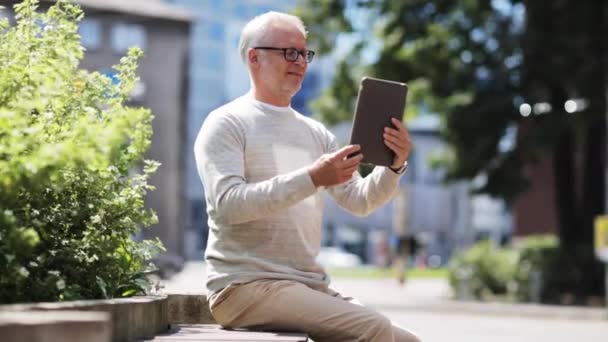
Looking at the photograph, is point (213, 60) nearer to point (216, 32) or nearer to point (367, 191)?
point (216, 32)

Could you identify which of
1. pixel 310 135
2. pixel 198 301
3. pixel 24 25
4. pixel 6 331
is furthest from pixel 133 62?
pixel 6 331

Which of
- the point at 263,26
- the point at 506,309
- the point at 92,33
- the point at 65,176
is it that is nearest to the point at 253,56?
the point at 263,26

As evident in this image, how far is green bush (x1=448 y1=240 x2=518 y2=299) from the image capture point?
26.2 metres

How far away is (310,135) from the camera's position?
4238mm

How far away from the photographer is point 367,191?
4.26m

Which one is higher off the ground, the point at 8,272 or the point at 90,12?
the point at 90,12

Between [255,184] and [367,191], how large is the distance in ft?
2.01

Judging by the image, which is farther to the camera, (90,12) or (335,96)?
(90,12)

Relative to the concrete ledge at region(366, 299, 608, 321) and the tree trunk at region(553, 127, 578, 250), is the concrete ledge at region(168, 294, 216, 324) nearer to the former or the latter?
the concrete ledge at region(366, 299, 608, 321)

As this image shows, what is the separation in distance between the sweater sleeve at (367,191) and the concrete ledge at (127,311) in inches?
32.2

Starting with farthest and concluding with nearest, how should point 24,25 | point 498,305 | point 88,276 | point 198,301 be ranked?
point 498,305, point 198,301, point 24,25, point 88,276

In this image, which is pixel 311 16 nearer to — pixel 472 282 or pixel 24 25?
pixel 472 282

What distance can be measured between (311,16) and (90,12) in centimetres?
3140

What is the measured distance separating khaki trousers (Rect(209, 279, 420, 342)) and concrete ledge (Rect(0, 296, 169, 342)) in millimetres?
271
